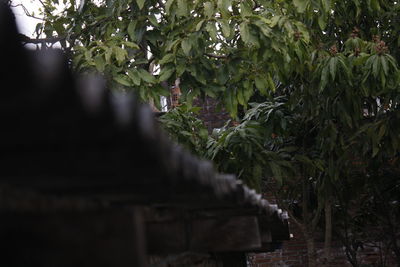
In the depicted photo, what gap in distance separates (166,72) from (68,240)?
4.14 meters

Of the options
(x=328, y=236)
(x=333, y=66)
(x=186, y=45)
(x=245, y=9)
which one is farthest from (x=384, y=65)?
(x=328, y=236)

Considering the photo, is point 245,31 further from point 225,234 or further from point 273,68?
point 225,234

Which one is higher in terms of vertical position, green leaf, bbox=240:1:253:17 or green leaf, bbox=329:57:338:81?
green leaf, bbox=240:1:253:17

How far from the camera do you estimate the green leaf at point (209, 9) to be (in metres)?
5.84

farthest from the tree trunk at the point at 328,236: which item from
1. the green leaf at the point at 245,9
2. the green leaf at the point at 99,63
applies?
the green leaf at the point at 99,63

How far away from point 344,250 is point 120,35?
20.4 ft

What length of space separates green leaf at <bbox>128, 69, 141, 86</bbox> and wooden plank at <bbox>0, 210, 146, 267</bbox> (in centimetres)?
378

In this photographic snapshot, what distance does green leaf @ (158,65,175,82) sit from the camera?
5918 mm

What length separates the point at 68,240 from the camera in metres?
1.88

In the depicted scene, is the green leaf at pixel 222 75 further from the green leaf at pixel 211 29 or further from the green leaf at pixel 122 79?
the green leaf at pixel 122 79

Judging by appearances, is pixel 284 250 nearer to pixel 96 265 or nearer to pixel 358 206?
pixel 358 206

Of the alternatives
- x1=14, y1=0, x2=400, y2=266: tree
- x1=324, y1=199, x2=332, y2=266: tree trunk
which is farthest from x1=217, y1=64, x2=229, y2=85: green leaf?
x1=324, y1=199, x2=332, y2=266: tree trunk

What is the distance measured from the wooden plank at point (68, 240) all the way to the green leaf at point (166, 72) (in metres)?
3.86

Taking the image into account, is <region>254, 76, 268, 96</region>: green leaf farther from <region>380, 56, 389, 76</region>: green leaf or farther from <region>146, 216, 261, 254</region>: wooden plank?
<region>146, 216, 261, 254</region>: wooden plank
